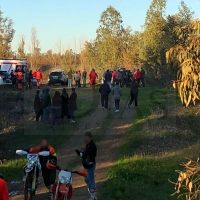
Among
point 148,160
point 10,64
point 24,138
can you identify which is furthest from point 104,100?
point 10,64

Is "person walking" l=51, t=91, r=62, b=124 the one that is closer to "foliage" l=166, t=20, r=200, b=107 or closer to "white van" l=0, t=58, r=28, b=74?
"foliage" l=166, t=20, r=200, b=107

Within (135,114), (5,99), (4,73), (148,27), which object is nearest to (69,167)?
(135,114)

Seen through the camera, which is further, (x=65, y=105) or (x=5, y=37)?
(x=5, y=37)

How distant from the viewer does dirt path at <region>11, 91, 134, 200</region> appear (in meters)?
12.7

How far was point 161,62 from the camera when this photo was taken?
136ft

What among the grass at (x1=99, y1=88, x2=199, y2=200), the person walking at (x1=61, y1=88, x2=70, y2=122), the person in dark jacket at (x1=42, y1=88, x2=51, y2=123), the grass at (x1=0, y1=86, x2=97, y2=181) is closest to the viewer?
the grass at (x1=99, y1=88, x2=199, y2=200)

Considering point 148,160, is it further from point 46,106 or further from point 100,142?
point 46,106

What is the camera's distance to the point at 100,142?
61.0 ft

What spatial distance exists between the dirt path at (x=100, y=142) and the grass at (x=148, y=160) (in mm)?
350

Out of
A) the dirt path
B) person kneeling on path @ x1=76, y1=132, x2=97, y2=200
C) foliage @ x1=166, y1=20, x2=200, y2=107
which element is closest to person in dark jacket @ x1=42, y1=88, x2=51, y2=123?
the dirt path

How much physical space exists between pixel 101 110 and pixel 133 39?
32.1m

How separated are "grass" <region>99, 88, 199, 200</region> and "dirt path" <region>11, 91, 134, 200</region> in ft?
1.15

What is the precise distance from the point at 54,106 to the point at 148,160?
7102 mm

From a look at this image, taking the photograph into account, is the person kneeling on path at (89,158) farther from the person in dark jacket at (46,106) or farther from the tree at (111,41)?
the tree at (111,41)
